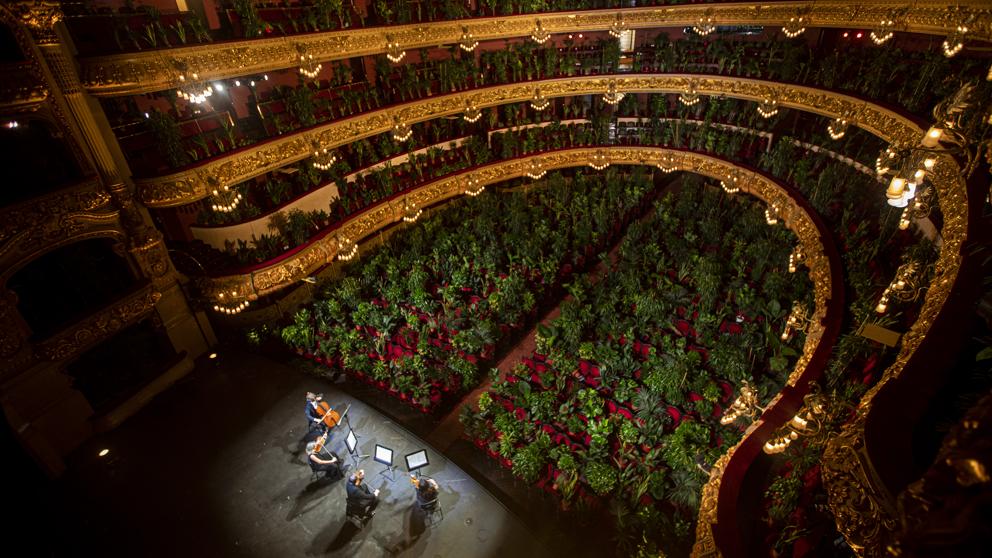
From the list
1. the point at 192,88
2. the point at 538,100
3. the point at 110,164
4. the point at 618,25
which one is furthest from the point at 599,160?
the point at 110,164

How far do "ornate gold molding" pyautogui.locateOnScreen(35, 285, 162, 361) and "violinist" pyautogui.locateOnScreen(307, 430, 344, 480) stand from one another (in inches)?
243

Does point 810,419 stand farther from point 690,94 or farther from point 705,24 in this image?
point 705,24

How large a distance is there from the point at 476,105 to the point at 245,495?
15.8 meters

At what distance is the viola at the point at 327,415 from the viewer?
37.0 feet

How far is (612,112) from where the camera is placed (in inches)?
870

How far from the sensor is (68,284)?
11.0 metres

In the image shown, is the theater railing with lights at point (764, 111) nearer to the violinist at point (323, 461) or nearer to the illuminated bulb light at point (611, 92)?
the illuminated bulb light at point (611, 92)

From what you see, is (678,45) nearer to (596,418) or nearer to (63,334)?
(596,418)

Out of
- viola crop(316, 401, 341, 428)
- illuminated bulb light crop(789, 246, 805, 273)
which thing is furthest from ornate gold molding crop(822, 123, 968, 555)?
viola crop(316, 401, 341, 428)

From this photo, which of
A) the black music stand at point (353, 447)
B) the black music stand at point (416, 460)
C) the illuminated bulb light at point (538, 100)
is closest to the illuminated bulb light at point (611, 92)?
the illuminated bulb light at point (538, 100)

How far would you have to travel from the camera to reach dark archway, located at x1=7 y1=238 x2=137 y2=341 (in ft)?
33.6

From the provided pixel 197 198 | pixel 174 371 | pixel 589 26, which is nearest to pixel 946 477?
pixel 197 198

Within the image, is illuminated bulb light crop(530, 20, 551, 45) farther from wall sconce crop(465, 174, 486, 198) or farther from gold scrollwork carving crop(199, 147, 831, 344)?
wall sconce crop(465, 174, 486, 198)

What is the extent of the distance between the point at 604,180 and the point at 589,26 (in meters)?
6.84
